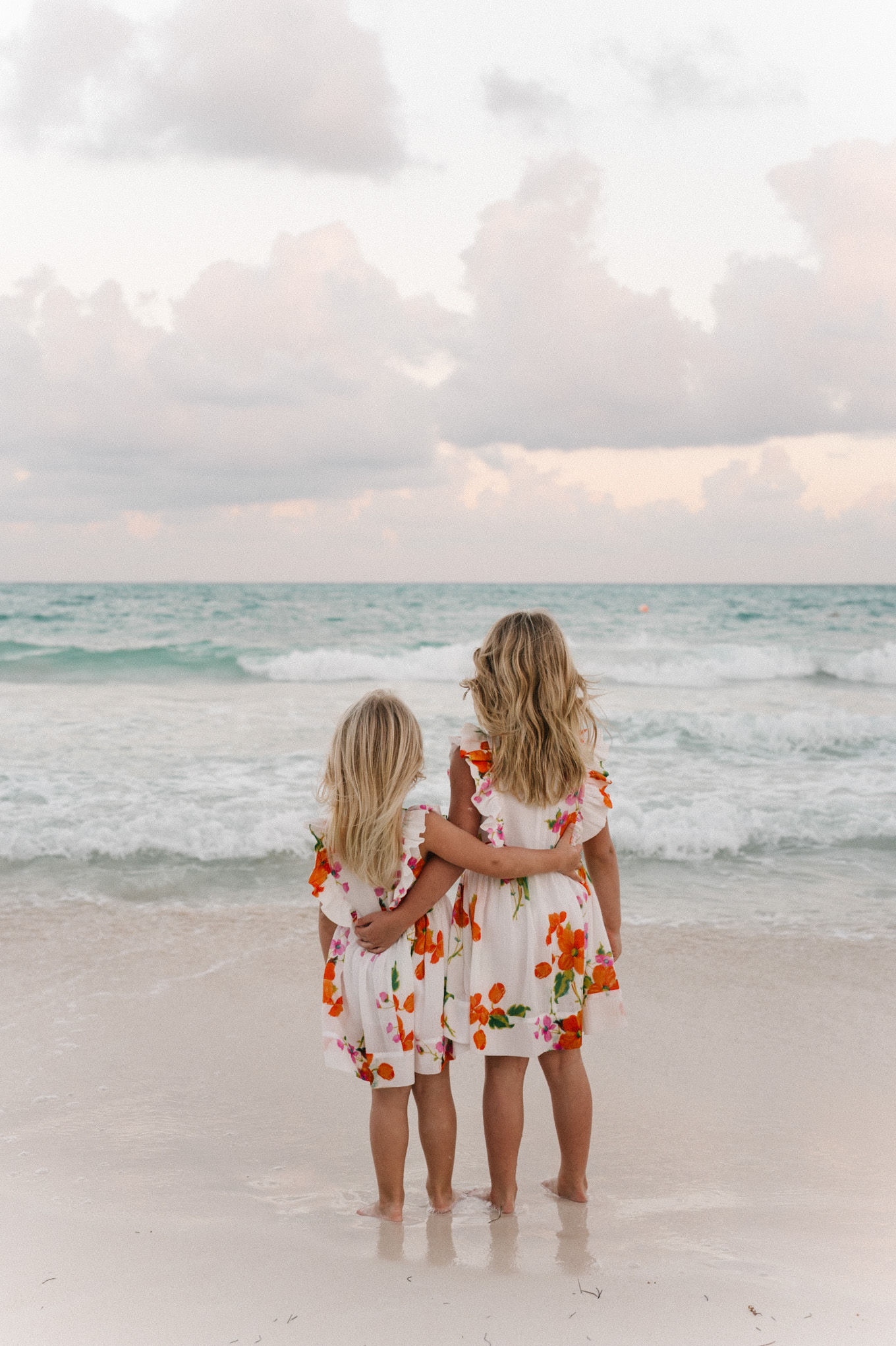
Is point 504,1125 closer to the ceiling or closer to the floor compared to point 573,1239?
closer to the ceiling

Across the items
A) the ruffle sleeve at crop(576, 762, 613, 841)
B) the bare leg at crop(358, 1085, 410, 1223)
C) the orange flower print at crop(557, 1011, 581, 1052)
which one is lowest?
the bare leg at crop(358, 1085, 410, 1223)

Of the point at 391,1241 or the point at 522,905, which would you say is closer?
the point at 391,1241

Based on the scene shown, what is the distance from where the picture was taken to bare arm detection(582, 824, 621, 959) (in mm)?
2771

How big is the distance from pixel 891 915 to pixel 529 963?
345cm

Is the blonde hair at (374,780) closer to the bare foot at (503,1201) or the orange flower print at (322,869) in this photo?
the orange flower print at (322,869)

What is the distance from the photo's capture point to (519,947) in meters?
2.61

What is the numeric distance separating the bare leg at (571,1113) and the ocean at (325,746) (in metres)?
2.35

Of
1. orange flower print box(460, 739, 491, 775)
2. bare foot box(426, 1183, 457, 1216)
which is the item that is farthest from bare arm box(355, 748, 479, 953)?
bare foot box(426, 1183, 457, 1216)

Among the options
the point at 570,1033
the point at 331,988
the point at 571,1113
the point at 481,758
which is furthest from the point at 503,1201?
the point at 481,758

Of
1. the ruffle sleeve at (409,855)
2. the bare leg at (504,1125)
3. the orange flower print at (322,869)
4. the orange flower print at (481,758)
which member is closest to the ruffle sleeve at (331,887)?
the orange flower print at (322,869)

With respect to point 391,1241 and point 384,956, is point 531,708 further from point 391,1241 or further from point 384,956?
point 391,1241

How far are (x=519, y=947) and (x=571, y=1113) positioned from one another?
0.47m

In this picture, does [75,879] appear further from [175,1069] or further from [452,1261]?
[452,1261]

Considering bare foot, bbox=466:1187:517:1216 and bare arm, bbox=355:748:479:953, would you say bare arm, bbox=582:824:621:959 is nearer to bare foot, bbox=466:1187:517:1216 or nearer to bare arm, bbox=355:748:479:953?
bare arm, bbox=355:748:479:953
